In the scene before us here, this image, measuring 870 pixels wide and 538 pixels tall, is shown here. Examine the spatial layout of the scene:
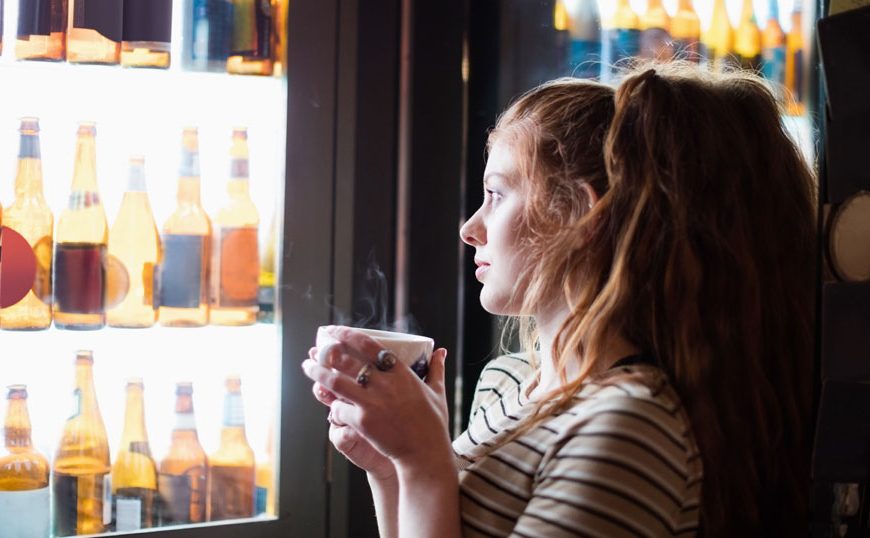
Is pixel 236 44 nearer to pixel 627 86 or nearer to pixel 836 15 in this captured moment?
pixel 627 86

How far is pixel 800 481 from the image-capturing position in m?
1.04

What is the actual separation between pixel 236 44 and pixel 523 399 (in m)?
0.76

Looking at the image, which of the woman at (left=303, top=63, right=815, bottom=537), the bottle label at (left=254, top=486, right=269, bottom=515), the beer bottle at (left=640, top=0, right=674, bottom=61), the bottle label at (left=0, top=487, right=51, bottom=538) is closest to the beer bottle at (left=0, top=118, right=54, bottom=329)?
the bottle label at (left=0, top=487, right=51, bottom=538)

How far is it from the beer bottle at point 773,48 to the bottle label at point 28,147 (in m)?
1.45

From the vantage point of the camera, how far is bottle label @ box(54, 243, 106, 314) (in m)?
1.49

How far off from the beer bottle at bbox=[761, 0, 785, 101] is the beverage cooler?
36.9 inches

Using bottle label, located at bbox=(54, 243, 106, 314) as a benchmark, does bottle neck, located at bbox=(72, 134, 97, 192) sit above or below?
above

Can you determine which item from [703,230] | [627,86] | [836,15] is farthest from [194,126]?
[836,15]

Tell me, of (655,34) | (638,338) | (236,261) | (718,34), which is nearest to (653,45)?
A: (655,34)

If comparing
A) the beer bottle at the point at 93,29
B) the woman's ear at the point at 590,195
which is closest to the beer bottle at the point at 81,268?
the beer bottle at the point at 93,29

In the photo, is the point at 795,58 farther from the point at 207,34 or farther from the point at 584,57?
the point at 207,34

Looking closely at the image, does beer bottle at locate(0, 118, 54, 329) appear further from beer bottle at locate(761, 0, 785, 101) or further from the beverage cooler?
beer bottle at locate(761, 0, 785, 101)

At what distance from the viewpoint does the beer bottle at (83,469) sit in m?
1.50

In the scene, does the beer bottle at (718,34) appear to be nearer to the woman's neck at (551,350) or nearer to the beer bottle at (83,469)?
the woman's neck at (551,350)
